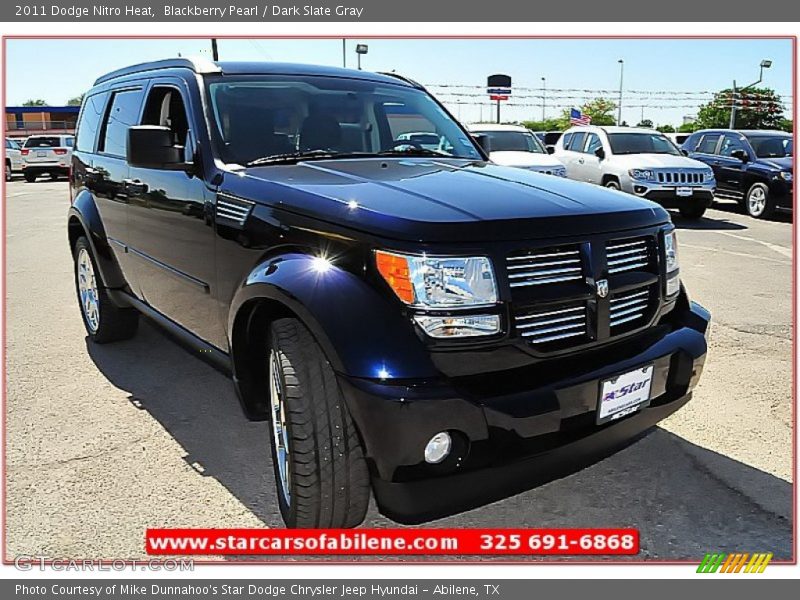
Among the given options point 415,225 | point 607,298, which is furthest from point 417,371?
point 607,298

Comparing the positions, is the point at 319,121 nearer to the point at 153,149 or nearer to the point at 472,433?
the point at 153,149

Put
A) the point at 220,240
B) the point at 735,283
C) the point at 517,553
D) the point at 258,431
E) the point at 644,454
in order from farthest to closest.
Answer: the point at 735,283
the point at 258,431
the point at 644,454
the point at 220,240
the point at 517,553

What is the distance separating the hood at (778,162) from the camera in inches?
529

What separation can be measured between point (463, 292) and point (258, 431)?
1918 mm

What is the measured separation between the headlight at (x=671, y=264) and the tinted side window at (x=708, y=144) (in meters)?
13.1

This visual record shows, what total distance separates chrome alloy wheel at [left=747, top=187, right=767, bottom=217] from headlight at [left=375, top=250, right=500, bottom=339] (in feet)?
42.4

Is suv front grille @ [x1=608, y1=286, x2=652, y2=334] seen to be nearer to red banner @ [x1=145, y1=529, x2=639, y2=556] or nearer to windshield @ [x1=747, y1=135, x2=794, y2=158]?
red banner @ [x1=145, y1=529, x2=639, y2=556]

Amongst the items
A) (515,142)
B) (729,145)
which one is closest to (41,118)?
(515,142)

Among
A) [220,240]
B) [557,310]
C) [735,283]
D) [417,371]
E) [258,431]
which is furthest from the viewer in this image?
[735,283]

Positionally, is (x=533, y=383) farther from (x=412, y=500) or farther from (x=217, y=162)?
(x=217, y=162)

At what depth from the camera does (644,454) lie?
364cm

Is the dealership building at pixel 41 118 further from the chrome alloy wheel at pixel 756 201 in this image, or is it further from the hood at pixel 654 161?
the chrome alloy wheel at pixel 756 201

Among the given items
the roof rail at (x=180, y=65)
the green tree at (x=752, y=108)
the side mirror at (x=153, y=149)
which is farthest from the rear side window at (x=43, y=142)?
the green tree at (x=752, y=108)

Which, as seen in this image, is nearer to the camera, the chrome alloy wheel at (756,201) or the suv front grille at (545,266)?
the suv front grille at (545,266)
